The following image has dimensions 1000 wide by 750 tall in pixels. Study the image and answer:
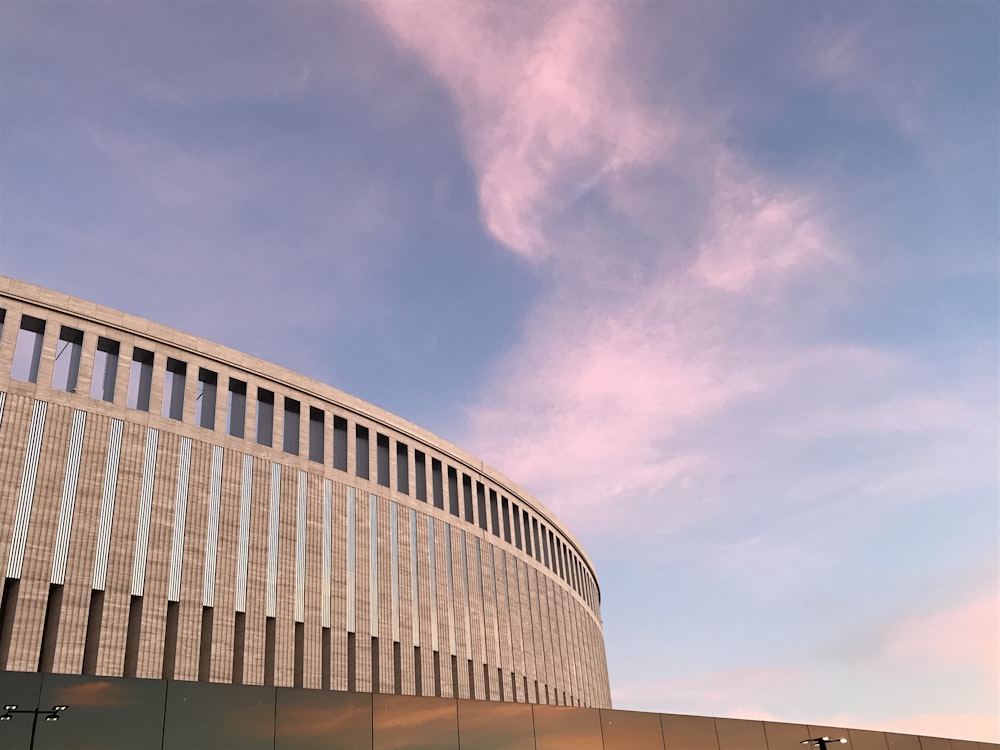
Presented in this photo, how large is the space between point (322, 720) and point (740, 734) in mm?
16170

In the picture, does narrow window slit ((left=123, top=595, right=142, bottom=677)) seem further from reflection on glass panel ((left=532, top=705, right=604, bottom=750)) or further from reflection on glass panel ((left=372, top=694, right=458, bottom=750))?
reflection on glass panel ((left=532, top=705, right=604, bottom=750))

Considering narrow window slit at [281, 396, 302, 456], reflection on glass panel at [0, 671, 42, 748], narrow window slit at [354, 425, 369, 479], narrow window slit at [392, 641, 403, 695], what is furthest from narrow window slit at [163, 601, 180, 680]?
reflection on glass panel at [0, 671, 42, 748]

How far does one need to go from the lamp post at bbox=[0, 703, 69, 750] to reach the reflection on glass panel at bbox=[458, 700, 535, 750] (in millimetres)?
10413

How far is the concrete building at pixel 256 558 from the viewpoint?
2609 centimetres

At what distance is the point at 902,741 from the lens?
36.3 m

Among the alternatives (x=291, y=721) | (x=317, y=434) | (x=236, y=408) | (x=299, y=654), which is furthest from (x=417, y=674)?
(x=291, y=721)

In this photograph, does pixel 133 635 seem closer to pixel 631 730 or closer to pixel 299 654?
pixel 299 654

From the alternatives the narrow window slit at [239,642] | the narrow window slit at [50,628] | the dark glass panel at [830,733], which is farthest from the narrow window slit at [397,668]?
the dark glass panel at [830,733]

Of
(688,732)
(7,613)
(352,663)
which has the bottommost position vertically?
(688,732)

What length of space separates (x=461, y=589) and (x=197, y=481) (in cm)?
2426

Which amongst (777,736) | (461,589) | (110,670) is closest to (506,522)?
(461,589)

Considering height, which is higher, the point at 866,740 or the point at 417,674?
the point at 417,674

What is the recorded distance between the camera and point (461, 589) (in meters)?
65.3

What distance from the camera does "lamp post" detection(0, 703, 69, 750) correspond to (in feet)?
60.0
